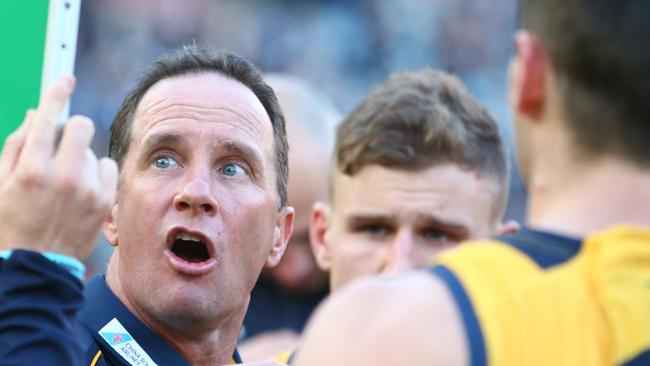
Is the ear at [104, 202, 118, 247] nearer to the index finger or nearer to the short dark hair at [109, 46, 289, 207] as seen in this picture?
the short dark hair at [109, 46, 289, 207]

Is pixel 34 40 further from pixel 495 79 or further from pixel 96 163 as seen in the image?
→ pixel 495 79

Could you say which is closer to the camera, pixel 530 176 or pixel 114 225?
pixel 530 176

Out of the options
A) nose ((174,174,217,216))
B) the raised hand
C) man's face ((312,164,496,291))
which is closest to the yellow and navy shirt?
the raised hand

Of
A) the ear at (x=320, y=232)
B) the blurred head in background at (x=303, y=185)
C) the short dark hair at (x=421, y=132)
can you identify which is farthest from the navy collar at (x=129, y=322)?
the blurred head in background at (x=303, y=185)

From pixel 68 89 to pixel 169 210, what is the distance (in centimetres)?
113

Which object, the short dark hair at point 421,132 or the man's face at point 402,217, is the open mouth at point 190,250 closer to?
the man's face at point 402,217

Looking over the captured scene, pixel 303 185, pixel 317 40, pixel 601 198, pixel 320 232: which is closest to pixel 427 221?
pixel 320 232

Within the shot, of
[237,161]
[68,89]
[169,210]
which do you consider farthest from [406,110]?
[68,89]

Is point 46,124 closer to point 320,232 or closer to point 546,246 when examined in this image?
point 546,246

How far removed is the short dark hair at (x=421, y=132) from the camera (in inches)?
166

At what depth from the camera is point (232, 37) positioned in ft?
36.8

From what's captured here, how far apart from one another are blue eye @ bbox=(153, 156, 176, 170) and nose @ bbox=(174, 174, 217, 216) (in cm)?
9

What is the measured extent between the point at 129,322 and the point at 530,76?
66.9 inches

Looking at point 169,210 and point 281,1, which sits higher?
point 281,1
